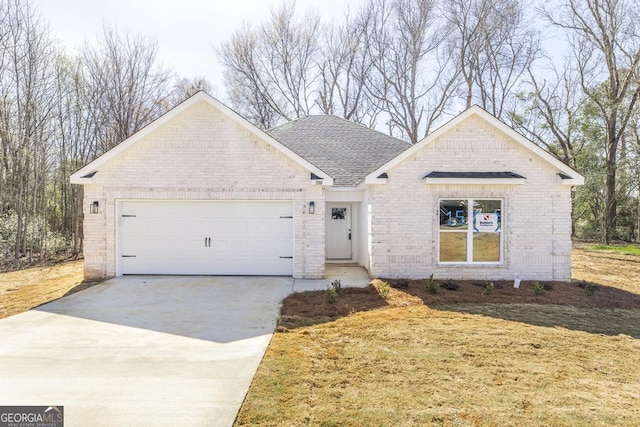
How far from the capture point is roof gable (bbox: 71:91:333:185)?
10523 mm

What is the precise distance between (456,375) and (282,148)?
7660mm

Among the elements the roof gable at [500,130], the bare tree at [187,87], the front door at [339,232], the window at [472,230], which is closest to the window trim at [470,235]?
the window at [472,230]

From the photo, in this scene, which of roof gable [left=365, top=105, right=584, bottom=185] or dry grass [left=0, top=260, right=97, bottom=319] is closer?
dry grass [left=0, top=260, right=97, bottom=319]

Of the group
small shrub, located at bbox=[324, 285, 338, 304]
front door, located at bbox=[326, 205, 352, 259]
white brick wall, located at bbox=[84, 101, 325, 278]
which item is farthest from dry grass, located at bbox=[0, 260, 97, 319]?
front door, located at bbox=[326, 205, 352, 259]

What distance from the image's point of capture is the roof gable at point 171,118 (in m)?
10.5

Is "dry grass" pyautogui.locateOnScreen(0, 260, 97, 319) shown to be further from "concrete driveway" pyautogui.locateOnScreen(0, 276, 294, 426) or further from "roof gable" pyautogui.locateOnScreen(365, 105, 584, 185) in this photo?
"roof gable" pyautogui.locateOnScreen(365, 105, 584, 185)

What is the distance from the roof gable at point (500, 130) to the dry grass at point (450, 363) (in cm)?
347

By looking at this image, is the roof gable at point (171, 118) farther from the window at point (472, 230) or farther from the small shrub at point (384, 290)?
the window at point (472, 230)

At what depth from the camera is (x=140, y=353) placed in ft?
17.5

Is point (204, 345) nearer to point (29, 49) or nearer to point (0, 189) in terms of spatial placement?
point (29, 49)

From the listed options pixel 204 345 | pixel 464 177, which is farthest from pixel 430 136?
pixel 204 345

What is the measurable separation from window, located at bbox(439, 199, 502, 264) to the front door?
4.01 m

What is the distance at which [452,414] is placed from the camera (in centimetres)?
373

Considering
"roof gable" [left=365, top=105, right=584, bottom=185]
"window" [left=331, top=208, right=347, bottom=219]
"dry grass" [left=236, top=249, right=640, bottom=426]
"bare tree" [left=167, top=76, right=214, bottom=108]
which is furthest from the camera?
"bare tree" [left=167, top=76, right=214, bottom=108]
